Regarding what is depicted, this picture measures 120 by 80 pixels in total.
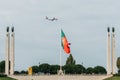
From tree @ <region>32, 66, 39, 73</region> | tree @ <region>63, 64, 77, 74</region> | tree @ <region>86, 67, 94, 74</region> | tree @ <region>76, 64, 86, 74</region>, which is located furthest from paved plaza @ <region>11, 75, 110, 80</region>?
tree @ <region>32, 66, 39, 73</region>

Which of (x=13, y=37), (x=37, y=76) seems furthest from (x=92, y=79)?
(x=13, y=37)

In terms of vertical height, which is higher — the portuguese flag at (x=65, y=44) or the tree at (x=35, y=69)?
the portuguese flag at (x=65, y=44)

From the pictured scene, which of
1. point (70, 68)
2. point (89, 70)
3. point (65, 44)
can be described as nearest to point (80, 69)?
point (89, 70)

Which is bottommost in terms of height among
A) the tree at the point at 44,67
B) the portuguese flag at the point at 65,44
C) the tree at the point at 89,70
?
the tree at the point at 89,70

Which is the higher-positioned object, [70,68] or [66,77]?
[70,68]

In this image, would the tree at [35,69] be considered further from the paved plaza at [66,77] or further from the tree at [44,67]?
the paved plaza at [66,77]

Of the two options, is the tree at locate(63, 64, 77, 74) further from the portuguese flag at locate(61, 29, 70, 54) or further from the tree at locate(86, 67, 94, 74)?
the portuguese flag at locate(61, 29, 70, 54)

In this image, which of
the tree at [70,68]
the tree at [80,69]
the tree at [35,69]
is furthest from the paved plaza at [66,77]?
the tree at [35,69]

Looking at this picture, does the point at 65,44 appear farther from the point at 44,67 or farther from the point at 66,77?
the point at 44,67

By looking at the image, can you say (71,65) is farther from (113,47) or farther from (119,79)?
(119,79)

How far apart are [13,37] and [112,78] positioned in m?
20.1

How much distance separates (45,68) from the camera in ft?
394

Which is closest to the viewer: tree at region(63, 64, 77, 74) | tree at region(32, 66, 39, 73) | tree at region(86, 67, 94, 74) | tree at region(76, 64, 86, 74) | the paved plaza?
the paved plaza

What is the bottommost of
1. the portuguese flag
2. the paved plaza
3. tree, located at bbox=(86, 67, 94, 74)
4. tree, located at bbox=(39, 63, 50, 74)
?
the paved plaza
